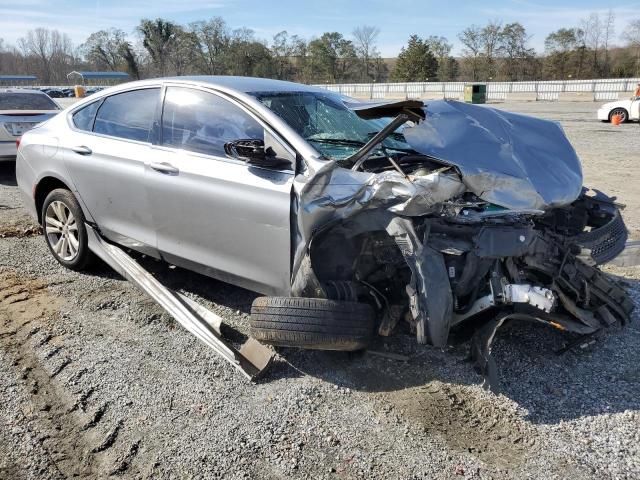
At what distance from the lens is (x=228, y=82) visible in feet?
13.6

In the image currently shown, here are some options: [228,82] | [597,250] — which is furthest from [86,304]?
[597,250]

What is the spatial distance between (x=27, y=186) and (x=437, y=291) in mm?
4302

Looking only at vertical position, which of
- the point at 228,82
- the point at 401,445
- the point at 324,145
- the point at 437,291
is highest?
the point at 228,82

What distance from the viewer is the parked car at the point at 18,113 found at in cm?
965

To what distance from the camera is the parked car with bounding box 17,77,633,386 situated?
124 inches

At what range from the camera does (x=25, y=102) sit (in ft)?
34.9

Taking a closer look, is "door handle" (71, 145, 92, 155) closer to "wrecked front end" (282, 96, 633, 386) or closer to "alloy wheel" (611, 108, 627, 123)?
"wrecked front end" (282, 96, 633, 386)

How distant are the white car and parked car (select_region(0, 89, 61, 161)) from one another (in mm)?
18498

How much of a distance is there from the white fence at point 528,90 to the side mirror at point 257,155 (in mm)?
28379

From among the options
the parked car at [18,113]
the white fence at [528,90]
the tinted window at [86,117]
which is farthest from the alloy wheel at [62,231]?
the white fence at [528,90]

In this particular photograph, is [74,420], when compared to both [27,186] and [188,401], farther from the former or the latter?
[27,186]

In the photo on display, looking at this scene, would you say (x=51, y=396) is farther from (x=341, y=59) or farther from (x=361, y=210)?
(x=341, y=59)

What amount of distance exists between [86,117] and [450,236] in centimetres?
350

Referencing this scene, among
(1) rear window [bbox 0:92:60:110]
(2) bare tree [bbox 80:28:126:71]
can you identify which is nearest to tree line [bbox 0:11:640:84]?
(2) bare tree [bbox 80:28:126:71]
